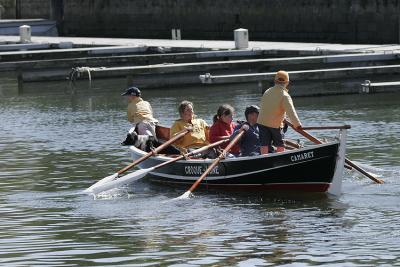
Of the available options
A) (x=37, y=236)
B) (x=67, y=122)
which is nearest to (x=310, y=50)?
(x=67, y=122)

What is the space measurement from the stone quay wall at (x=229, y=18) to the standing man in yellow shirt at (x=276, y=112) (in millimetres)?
26657

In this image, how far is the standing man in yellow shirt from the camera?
20.0 meters

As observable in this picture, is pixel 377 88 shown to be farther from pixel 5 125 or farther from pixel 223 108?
pixel 223 108

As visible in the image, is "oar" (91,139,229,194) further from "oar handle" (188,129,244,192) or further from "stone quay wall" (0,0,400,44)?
"stone quay wall" (0,0,400,44)

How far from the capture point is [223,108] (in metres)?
21.5

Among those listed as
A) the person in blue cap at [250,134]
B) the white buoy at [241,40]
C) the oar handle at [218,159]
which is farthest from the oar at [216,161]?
the white buoy at [241,40]

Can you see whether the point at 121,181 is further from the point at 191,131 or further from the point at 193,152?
the point at 191,131

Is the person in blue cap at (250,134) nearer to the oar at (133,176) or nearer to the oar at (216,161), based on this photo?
the oar at (216,161)

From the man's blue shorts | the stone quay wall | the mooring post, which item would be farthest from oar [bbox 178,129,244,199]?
the stone quay wall

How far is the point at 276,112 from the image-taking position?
792 inches

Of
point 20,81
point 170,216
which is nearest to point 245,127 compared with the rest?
point 170,216

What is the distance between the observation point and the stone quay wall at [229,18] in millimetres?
48000

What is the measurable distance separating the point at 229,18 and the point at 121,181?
1384 inches

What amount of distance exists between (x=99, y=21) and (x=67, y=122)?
32.3 meters
